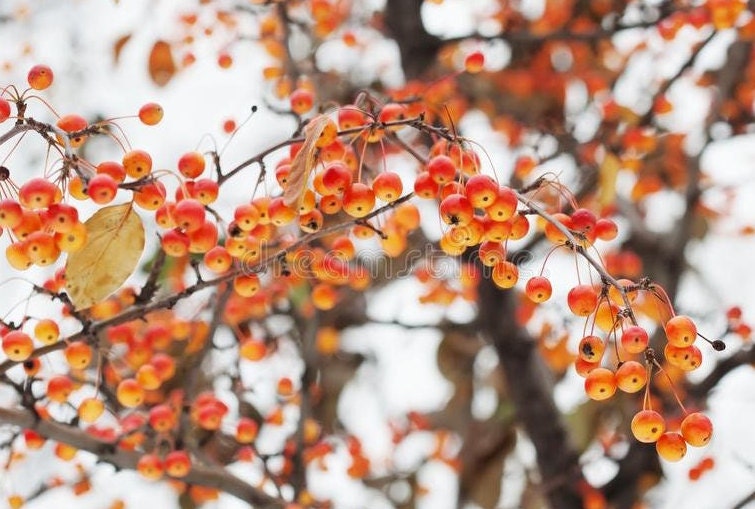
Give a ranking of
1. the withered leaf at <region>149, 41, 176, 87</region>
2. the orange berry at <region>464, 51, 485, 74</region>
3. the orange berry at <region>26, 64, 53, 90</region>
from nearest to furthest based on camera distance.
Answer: the orange berry at <region>26, 64, 53, 90</region> < the orange berry at <region>464, 51, 485, 74</region> < the withered leaf at <region>149, 41, 176, 87</region>

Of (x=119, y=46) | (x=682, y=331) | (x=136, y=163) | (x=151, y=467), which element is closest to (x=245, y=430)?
(x=151, y=467)

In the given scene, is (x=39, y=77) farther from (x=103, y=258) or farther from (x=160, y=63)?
(x=160, y=63)

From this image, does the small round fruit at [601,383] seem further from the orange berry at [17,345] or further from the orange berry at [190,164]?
the orange berry at [17,345]

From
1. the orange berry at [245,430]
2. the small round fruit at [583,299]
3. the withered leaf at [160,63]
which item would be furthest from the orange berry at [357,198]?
the withered leaf at [160,63]

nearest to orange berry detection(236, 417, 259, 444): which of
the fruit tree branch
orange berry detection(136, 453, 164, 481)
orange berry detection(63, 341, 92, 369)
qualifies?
the fruit tree branch

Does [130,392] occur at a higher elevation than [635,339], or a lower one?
lower

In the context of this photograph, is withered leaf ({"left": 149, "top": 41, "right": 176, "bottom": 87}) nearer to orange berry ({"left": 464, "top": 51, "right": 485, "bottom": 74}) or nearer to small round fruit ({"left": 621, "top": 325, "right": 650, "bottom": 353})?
orange berry ({"left": 464, "top": 51, "right": 485, "bottom": 74})

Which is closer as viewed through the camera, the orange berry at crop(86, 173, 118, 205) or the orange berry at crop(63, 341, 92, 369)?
the orange berry at crop(86, 173, 118, 205)

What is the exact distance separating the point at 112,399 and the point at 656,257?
6.58ft

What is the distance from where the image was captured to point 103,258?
117 centimetres

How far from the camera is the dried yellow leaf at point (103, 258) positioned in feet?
3.81

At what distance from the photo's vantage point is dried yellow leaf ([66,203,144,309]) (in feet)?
3.81

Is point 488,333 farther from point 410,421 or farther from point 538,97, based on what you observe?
point 538,97

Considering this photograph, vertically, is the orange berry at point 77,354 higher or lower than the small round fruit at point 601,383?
lower
